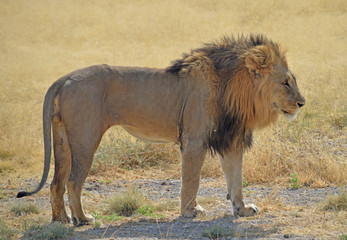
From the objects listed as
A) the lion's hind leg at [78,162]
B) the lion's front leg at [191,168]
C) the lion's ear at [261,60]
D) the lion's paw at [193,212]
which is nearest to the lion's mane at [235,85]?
the lion's ear at [261,60]

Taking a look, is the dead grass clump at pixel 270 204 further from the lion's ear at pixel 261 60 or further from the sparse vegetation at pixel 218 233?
the lion's ear at pixel 261 60

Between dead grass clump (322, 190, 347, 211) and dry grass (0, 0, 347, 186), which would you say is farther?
dry grass (0, 0, 347, 186)

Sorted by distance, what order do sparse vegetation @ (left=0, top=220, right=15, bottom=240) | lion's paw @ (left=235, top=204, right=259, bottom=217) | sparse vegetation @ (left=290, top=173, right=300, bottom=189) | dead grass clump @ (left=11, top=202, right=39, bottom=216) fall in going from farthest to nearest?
1. sparse vegetation @ (left=290, top=173, right=300, bottom=189)
2. dead grass clump @ (left=11, top=202, right=39, bottom=216)
3. lion's paw @ (left=235, top=204, right=259, bottom=217)
4. sparse vegetation @ (left=0, top=220, right=15, bottom=240)

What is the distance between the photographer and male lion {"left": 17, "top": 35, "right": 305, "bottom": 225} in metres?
5.54

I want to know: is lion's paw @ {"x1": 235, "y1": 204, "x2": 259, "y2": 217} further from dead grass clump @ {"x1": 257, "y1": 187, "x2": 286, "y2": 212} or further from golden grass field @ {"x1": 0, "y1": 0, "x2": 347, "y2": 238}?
golden grass field @ {"x1": 0, "y1": 0, "x2": 347, "y2": 238}

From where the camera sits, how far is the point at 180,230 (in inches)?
206

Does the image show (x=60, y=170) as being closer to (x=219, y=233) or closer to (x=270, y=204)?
(x=219, y=233)

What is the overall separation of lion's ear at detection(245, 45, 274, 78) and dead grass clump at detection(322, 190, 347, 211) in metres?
1.47

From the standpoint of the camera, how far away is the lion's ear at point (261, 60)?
5.77 meters

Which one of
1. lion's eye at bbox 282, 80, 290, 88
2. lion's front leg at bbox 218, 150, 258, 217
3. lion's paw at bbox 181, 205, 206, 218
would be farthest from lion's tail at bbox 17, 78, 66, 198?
lion's eye at bbox 282, 80, 290, 88

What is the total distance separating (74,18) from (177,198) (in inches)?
947

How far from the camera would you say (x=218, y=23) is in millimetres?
26500

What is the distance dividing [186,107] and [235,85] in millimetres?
559

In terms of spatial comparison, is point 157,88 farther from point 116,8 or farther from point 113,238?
point 116,8
